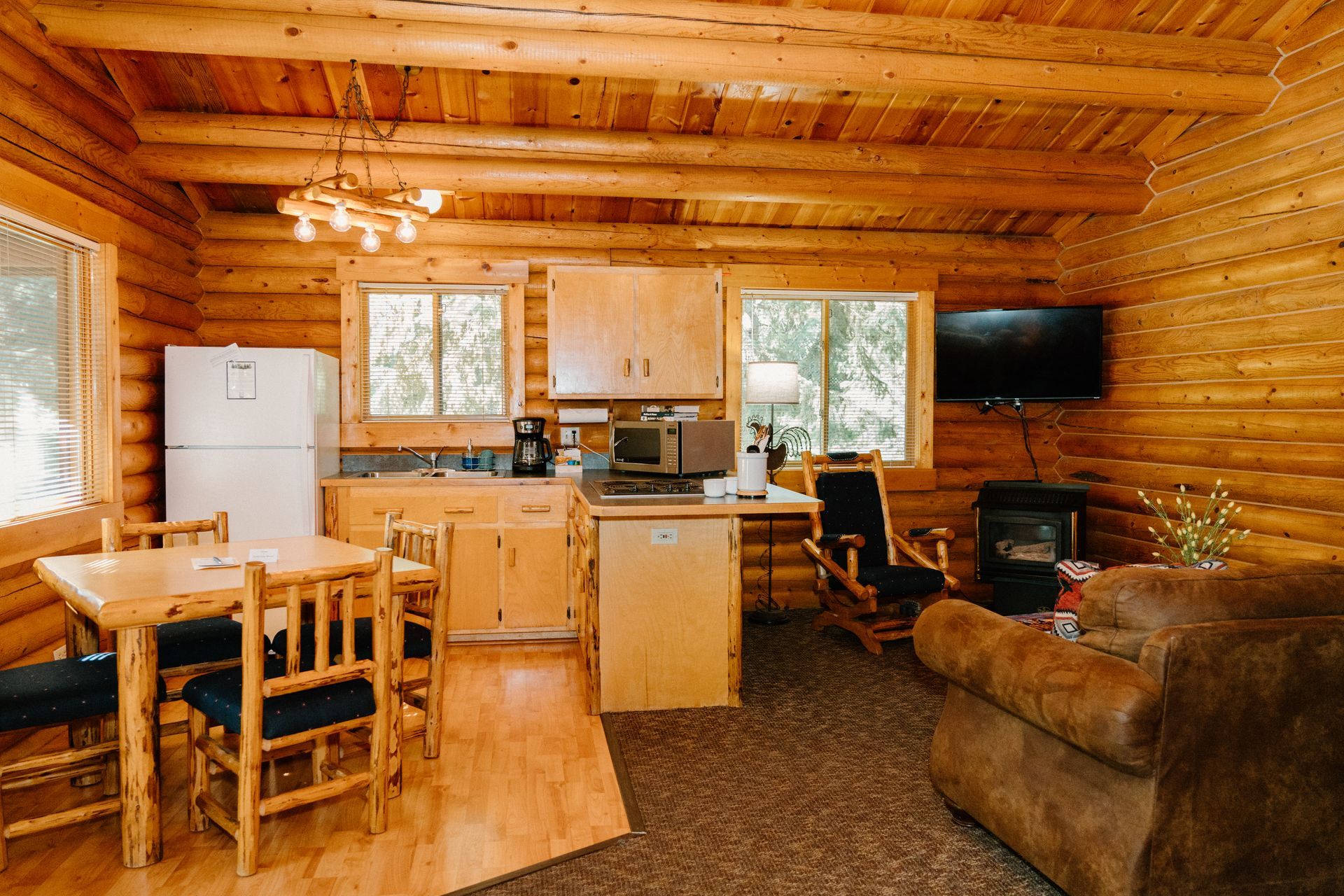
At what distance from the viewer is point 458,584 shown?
4750 mm

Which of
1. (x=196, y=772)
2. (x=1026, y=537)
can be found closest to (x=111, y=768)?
(x=196, y=772)

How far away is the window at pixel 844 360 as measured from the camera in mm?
5719

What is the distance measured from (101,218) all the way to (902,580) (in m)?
4.49

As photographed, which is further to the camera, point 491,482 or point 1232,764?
point 491,482

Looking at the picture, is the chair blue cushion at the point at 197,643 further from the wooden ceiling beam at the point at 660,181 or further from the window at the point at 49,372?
the wooden ceiling beam at the point at 660,181

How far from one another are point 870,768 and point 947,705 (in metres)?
0.60

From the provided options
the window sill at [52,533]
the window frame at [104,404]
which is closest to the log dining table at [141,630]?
the window sill at [52,533]

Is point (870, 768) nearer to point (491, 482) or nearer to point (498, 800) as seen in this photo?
point (498, 800)

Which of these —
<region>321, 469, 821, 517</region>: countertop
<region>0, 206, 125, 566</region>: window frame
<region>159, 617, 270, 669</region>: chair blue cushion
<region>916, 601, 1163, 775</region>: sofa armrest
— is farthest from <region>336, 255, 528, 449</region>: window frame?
<region>916, 601, 1163, 775</region>: sofa armrest

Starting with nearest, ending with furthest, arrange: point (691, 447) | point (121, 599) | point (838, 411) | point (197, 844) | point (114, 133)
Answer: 1. point (121, 599)
2. point (197, 844)
3. point (114, 133)
4. point (691, 447)
5. point (838, 411)

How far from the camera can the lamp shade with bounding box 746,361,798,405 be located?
197 inches

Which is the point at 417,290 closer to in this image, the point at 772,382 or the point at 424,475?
the point at 424,475

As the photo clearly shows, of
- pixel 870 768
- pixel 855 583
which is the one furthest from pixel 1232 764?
pixel 855 583

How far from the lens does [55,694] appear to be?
2.40m
